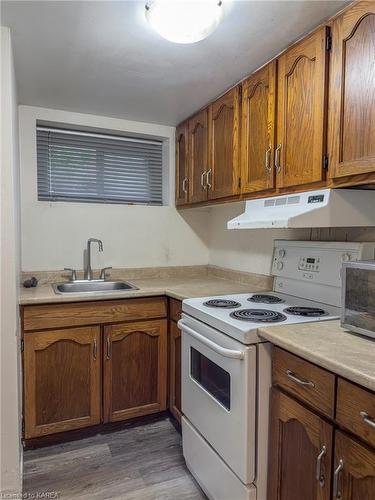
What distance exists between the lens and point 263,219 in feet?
5.41

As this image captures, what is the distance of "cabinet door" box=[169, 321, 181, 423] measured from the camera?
2.08 meters

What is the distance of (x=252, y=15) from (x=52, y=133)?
169 cm

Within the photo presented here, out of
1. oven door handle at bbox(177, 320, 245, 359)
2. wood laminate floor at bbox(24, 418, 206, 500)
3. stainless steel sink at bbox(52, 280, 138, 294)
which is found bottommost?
wood laminate floor at bbox(24, 418, 206, 500)

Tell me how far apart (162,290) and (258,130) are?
110 cm

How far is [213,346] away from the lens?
1.45 meters

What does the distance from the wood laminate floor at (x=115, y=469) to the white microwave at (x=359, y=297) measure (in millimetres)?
1132

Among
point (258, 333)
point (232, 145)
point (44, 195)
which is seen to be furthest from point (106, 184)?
point (258, 333)

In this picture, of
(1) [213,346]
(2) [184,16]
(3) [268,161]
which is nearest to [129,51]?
(2) [184,16]

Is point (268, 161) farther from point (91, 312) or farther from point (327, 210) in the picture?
point (91, 312)

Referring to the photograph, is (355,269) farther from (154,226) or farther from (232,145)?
(154,226)

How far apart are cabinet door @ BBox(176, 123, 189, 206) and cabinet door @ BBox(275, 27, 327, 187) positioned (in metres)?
1.04

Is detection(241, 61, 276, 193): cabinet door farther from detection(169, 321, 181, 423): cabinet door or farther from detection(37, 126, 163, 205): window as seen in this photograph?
detection(37, 126, 163, 205): window

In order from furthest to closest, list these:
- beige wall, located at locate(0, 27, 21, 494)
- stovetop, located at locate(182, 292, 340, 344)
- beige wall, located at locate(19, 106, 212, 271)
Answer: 1. beige wall, located at locate(19, 106, 212, 271)
2. beige wall, located at locate(0, 27, 21, 494)
3. stovetop, located at locate(182, 292, 340, 344)

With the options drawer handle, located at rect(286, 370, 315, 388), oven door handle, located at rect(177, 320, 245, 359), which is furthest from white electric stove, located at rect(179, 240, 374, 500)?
drawer handle, located at rect(286, 370, 315, 388)
